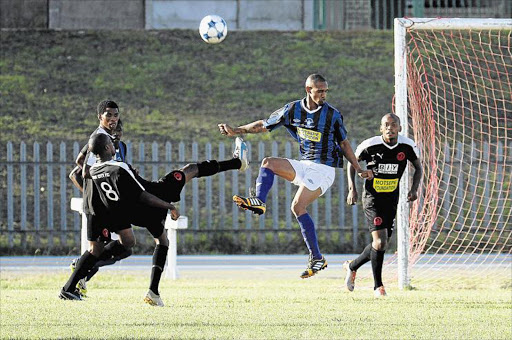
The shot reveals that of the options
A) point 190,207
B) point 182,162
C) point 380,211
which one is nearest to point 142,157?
point 182,162

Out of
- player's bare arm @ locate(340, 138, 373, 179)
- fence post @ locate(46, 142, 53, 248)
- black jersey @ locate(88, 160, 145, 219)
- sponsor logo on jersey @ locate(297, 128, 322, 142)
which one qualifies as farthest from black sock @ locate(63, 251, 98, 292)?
fence post @ locate(46, 142, 53, 248)

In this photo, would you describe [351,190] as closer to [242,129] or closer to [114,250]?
[242,129]

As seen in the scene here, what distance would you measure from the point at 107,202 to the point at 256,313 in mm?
1715

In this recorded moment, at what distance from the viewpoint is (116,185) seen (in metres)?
9.79

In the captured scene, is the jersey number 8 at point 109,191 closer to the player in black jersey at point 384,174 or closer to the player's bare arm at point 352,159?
the player's bare arm at point 352,159

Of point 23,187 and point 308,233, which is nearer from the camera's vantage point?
point 308,233

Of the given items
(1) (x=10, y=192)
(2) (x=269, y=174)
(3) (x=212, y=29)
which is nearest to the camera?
(2) (x=269, y=174)

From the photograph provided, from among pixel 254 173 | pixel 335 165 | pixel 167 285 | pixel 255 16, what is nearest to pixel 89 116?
pixel 254 173

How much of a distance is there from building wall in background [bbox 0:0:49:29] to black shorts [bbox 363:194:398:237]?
60.6 feet

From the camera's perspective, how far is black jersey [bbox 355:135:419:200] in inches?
453

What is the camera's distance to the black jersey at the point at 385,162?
11.5m

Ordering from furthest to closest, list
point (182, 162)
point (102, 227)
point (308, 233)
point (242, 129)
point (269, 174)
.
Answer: point (182, 162), point (308, 233), point (242, 129), point (269, 174), point (102, 227)

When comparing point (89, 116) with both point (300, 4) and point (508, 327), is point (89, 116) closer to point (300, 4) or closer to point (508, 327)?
point (300, 4)

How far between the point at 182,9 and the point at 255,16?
6.44 feet
